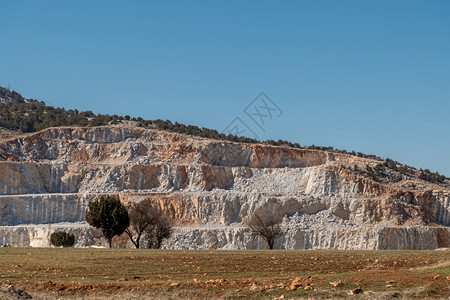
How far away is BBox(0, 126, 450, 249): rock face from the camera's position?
8188cm

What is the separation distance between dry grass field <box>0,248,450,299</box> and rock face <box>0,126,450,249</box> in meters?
39.2

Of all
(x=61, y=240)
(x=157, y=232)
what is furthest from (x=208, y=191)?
(x=157, y=232)

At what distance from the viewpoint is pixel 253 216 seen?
282ft

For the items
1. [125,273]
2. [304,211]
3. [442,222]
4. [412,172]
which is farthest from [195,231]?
[125,273]

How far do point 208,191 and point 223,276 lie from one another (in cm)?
6319

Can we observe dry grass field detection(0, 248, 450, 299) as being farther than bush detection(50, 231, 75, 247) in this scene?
No

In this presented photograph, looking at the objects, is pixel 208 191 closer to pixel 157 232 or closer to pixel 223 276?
pixel 157 232

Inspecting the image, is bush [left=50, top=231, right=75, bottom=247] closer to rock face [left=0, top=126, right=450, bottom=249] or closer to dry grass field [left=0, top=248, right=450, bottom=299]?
rock face [left=0, top=126, right=450, bottom=249]

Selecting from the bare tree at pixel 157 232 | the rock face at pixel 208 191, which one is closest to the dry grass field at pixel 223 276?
the bare tree at pixel 157 232

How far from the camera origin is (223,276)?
106ft

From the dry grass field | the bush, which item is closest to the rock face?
the bush

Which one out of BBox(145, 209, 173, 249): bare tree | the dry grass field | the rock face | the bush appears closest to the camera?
the dry grass field

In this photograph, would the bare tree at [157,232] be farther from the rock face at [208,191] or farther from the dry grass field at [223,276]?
the dry grass field at [223,276]

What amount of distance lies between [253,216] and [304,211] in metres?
7.14
